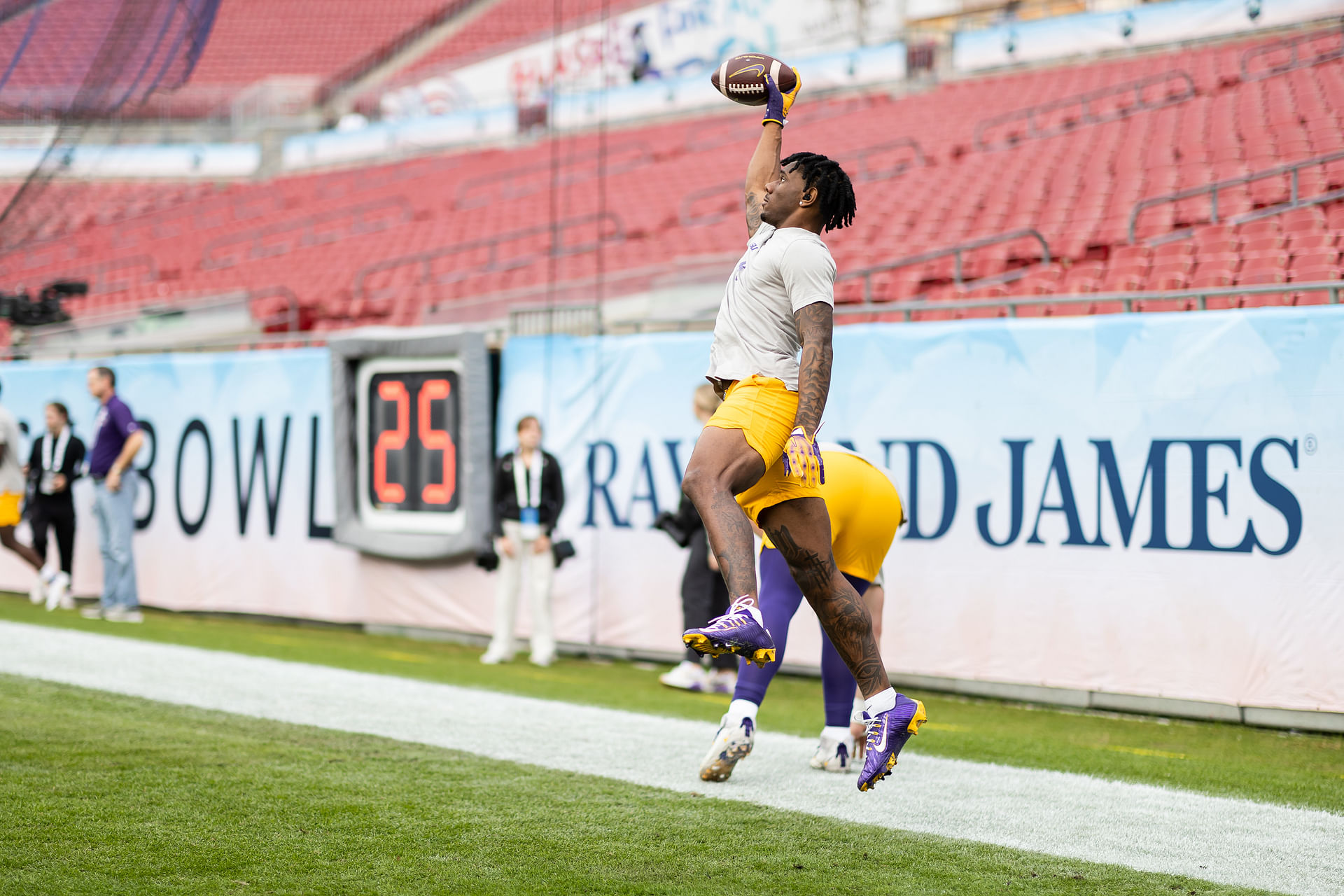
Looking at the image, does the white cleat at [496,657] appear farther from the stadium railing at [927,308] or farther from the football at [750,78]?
the football at [750,78]

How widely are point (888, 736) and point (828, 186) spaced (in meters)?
1.73

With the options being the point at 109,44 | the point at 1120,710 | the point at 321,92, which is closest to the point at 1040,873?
the point at 1120,710

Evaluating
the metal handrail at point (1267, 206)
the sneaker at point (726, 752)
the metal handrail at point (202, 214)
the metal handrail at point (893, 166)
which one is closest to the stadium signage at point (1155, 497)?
the sneaker at point (726, 752)

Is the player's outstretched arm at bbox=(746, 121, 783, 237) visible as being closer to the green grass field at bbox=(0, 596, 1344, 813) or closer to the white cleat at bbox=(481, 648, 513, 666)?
the green grass field at bbox=(0, 596, 1344, 813)

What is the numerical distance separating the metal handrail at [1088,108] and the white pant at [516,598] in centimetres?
1165

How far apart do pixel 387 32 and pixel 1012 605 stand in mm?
32847

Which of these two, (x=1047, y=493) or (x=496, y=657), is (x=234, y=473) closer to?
(x=496, y=657)

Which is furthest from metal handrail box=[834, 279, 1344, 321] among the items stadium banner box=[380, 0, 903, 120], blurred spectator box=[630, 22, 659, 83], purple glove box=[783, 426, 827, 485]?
blurred spectator box=[630, 22, 659, 83]

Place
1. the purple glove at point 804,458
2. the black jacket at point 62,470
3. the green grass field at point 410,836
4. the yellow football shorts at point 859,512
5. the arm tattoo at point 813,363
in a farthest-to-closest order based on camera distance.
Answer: the black jacket at point 62,470
the yellow football shorts at point 859,512
the arm tattoo at point 813,363
the purple glove at point 804,458
the green grass field at point 410,836

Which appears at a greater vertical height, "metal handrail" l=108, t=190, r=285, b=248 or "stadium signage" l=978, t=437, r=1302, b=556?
"metal handrail" l=108, t=190, r=285, b=248

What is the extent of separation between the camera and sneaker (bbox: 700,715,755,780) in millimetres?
4387

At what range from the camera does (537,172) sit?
2495cm

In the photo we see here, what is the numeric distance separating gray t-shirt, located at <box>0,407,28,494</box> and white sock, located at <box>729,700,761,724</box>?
27.5 ft

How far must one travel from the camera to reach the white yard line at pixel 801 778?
12.5 ft
